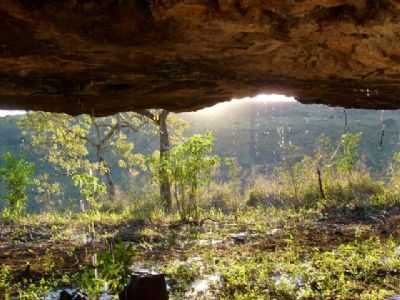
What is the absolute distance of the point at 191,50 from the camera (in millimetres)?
5734

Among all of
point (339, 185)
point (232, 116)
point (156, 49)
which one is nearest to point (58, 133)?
point (339, 185)

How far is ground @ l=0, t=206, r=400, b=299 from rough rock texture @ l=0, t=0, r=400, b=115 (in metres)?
2.22

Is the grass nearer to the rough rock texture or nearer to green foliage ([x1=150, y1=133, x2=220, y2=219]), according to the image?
green foliage ([x1=150, y1=133, x2=220, y2=219])

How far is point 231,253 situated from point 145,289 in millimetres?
3236

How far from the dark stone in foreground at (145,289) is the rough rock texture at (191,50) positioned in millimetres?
2371

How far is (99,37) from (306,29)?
6.74 feet

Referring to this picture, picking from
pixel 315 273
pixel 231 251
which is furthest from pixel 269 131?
pixel 315 273

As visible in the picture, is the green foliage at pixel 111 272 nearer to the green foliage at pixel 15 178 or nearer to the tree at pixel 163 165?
the green foliage at pixel 15 178

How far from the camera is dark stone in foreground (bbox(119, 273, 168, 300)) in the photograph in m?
4.81

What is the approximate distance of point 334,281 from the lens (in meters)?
5.81

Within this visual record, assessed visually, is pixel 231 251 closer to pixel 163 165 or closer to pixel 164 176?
pixel 163 165

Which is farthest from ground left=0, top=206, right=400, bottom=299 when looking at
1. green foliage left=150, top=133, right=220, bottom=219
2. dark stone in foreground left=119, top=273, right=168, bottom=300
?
green foliage left=150, top=133, right=220, bottom=219

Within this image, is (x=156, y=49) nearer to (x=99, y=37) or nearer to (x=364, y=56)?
(x=99, y=37)

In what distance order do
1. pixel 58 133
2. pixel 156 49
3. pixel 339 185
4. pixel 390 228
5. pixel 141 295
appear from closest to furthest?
pixel 141 295, pixel 156 49, pixel 390 228, pixel 339 185, pixel 58 133
